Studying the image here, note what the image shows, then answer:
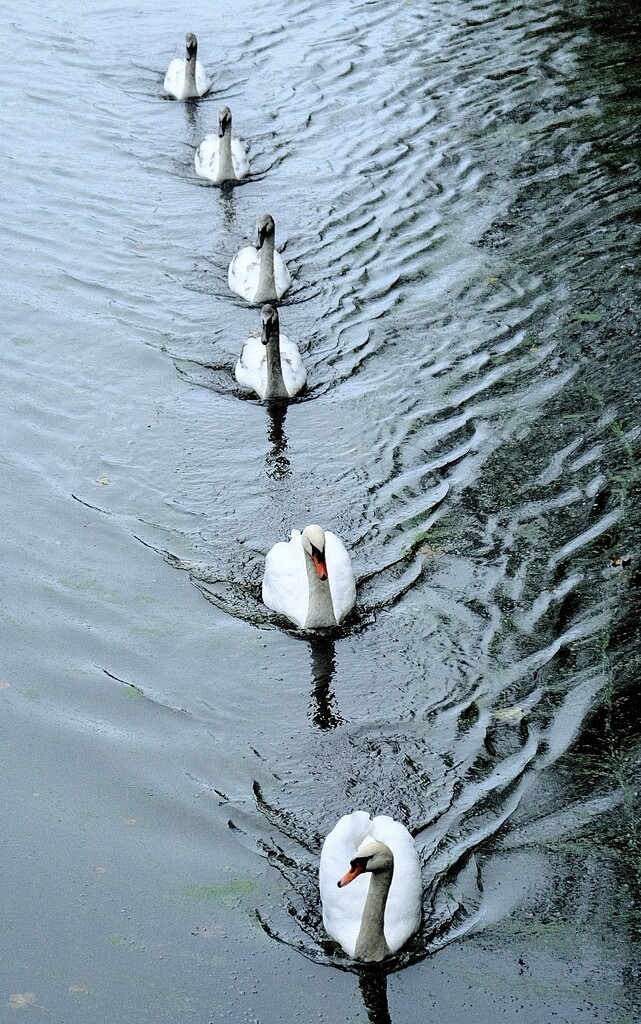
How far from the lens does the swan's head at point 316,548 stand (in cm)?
966

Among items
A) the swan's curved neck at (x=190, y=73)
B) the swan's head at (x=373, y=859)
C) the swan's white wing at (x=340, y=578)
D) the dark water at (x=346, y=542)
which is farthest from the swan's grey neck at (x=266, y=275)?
the swan's head at (x=373, y=859)

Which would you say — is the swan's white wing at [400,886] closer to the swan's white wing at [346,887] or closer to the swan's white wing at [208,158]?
the swan's white wing at [346,887]

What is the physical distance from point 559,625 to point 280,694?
6.56 feet

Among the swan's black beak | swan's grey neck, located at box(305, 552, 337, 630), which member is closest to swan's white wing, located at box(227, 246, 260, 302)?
swan's grey neck, located at box(305, 552, 337, 630)

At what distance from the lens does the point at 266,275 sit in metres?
14.5

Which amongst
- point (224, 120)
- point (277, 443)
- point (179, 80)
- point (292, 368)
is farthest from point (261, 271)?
point (179, 80)

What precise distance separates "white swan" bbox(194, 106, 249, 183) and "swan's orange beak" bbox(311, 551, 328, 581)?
902 cm

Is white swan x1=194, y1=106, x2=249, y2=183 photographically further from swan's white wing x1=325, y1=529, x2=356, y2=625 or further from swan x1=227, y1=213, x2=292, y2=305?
swan's white wing x1=325, y1=529, x2=356, y2=625

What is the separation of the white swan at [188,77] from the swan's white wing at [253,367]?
8041mm

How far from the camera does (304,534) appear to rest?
978cm

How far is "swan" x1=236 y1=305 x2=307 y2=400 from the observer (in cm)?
1266

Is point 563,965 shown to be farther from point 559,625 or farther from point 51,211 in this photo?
point 51,211

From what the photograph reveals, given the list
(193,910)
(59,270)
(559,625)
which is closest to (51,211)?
(59,270)

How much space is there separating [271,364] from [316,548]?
3459mm
